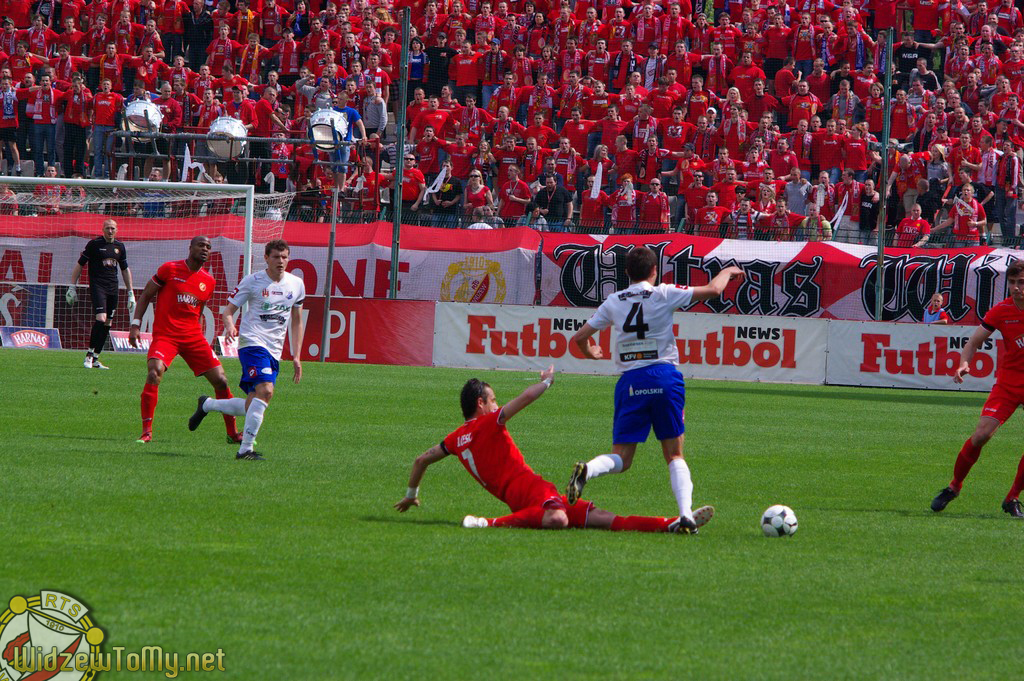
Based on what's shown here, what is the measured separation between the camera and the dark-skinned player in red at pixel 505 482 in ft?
27.1

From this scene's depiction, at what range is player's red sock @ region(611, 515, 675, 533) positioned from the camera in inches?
329

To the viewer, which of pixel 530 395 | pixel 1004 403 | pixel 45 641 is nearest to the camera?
pixel 45 641

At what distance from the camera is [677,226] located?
25469 mm

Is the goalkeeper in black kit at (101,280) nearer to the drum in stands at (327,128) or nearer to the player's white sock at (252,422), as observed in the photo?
the drum in stands at (327,128)

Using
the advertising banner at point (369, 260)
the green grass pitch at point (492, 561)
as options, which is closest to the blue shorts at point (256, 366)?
the green grass pitch at point (492, 561)

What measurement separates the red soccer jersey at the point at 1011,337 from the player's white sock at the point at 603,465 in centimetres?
355

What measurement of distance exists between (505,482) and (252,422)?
370cm

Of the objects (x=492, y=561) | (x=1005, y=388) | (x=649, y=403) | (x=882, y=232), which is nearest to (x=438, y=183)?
(x=882, y=232)

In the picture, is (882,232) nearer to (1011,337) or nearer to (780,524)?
(1011,337)

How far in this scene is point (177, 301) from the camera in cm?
1285

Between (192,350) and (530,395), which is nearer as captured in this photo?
(530,395)

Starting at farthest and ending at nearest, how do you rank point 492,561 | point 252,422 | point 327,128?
point 327,128 < point 252,422 < point 492,561

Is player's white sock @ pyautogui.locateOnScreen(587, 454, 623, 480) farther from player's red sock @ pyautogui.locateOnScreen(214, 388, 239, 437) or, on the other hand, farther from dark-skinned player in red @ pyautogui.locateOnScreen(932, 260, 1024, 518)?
player's red sock @ pyautogui.locateOnScreen(214, 388, 239, 437)

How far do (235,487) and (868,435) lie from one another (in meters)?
8.58
